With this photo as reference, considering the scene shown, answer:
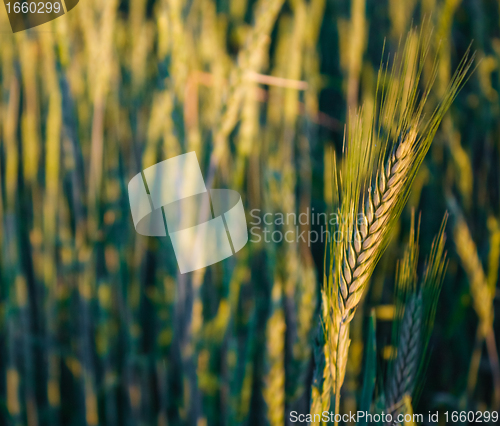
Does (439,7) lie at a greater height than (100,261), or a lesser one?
greater

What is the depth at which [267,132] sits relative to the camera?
778 millimetres

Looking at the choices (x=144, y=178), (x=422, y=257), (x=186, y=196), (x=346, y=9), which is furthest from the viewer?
(x=346, y=9)

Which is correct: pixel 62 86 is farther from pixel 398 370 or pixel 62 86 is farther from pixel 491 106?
pixel 491 106

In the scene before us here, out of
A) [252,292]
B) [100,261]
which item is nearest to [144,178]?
[100,261]

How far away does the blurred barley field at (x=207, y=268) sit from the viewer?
50 cm

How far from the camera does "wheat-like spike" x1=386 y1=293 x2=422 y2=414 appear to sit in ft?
1.22

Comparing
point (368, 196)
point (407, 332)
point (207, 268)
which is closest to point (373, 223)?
point (368, 196)

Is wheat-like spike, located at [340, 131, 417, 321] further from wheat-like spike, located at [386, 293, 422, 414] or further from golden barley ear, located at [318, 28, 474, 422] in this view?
wheat-like spike, located at [386, 293, 422, 414]

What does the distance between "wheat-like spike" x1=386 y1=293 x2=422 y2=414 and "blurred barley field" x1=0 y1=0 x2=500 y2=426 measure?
4 centimetres

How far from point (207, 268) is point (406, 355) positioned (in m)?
0.39

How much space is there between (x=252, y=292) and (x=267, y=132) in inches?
12.9

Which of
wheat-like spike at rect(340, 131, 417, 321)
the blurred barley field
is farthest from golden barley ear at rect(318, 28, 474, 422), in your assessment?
the blurred barley field

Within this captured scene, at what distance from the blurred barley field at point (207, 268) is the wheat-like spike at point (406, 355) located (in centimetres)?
4

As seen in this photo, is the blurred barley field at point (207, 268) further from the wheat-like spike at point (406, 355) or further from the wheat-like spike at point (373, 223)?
the wheat-like spike at point (373, 223)
